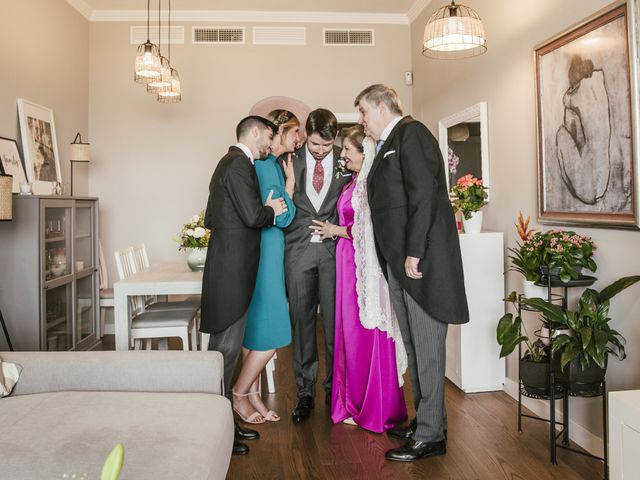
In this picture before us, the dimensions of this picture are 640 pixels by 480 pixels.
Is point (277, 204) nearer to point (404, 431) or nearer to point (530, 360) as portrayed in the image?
point (404, 431)

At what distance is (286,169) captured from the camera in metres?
2.97

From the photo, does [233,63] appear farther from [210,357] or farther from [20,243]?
[210,357]

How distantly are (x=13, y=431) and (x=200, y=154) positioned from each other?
4329mm

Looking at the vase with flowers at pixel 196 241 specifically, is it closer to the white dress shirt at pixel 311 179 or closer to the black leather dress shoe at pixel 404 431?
the white dress shirt at pixel 311 179

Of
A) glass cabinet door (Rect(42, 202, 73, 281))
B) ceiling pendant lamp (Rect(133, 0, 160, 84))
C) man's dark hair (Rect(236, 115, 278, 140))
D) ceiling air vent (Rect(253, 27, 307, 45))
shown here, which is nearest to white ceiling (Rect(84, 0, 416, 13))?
ceiling air vent (Rect(253, 27, 307, 45))

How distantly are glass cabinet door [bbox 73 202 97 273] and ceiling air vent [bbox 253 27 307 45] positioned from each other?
2.49m

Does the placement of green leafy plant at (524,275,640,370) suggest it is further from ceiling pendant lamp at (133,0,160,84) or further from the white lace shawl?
ceiling pendant lamp at (133,0,160,84)

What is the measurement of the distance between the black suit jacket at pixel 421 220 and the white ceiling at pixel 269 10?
134 inches

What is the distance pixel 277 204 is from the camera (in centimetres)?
268

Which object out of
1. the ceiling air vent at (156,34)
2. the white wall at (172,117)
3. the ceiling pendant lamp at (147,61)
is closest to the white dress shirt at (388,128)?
the ceiling pendant lamp at (147,61)

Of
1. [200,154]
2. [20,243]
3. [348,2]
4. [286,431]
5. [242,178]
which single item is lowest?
[286,431]

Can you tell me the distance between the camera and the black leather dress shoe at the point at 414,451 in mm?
2396

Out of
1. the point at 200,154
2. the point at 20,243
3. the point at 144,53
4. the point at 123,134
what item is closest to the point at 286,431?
the point at 20,243

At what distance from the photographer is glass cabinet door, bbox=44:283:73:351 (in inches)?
153
